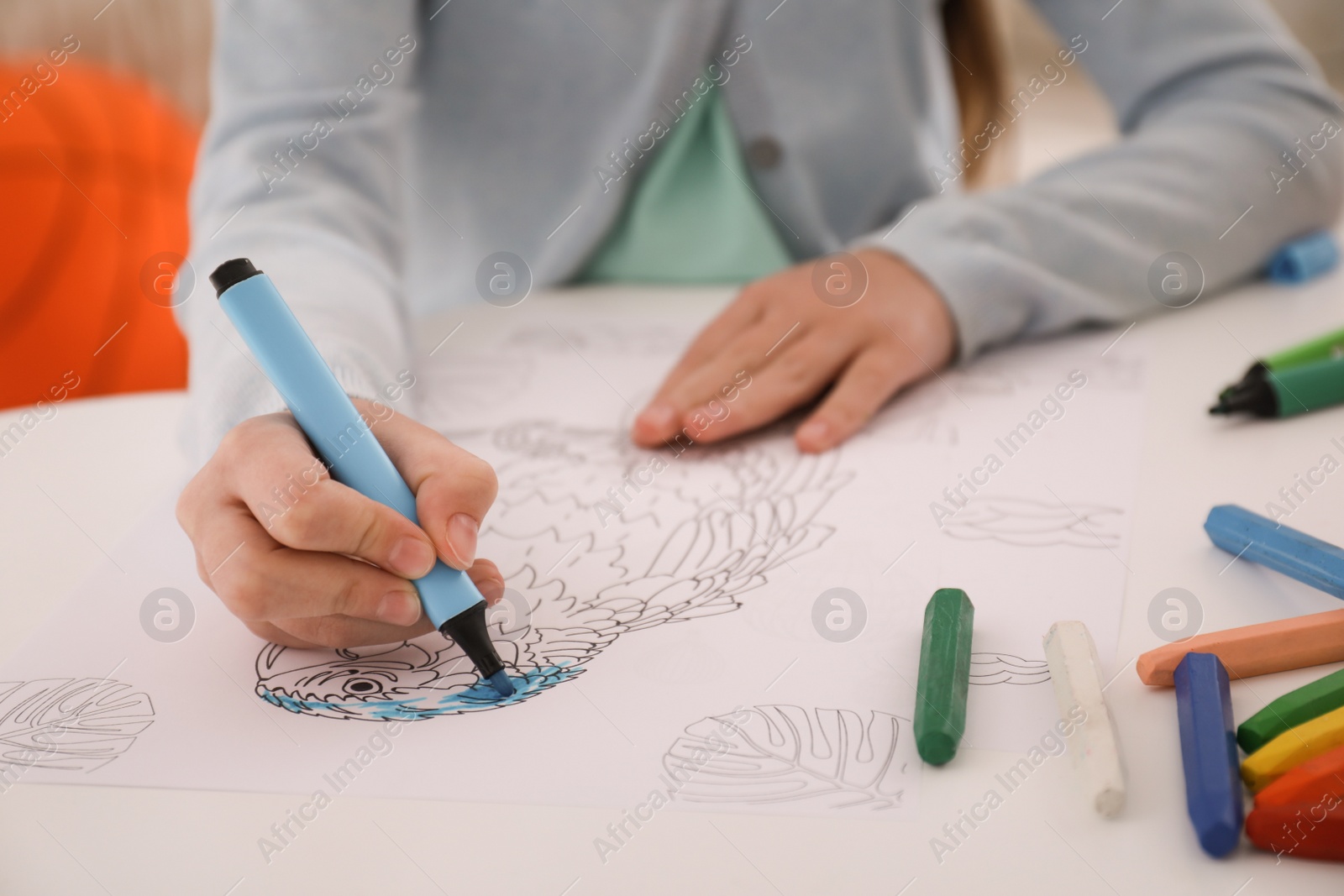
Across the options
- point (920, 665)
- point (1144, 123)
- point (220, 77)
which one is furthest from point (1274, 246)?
point (220, 77)

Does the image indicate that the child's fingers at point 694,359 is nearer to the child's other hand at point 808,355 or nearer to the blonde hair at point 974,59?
the child's other hand at point 808,355

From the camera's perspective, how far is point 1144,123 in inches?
28.2

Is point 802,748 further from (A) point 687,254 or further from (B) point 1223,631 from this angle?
(A) point 687,254

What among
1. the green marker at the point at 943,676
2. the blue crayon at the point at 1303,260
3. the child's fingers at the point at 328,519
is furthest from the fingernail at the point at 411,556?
the blue crayon at the point at 1303,260

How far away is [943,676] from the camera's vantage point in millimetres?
308

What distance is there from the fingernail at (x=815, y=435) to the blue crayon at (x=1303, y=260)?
35 centimetres

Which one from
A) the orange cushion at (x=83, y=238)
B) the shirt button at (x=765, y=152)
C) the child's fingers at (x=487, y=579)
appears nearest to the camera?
the child's fingers at (x=487, y=579)

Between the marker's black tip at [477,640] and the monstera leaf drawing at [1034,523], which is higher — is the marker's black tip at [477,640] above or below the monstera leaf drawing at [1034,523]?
above

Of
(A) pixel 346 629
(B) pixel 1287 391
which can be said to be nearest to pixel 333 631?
(A) pixel 346 629

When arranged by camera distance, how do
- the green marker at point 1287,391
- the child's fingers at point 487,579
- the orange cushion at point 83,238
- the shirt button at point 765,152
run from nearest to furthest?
1. the child's fingers at point 487,579
2. the green marker at point 1287,391
3. the shirt button at point 765,152
4. the orange cushion at point 83,238

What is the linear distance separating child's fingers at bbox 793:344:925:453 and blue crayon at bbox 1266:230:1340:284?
0.89 feet

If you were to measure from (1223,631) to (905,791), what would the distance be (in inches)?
4.5

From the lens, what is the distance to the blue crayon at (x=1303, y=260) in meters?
0.63

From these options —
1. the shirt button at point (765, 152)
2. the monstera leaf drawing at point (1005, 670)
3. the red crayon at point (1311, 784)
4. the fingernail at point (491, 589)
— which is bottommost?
the red crayon at point (1311, 784)
